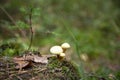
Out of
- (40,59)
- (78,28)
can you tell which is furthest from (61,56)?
(78,28)

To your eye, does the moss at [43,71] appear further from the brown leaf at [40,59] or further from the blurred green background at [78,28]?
the blurred green background at [78,28]

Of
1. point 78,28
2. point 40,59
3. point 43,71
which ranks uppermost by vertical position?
point 78,28

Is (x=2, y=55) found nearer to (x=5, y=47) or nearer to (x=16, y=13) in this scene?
(x=5, y=47)

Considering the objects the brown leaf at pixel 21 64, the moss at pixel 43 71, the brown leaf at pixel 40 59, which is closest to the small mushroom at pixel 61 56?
the moss at pixel 43 71

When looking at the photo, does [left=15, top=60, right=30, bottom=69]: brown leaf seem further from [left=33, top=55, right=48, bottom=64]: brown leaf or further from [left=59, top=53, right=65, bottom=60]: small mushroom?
[left=59, top=53, right=65, bottom=60]: small mushroom

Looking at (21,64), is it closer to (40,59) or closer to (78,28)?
(40,59)

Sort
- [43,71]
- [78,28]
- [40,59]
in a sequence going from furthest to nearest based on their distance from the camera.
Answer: [78,28], [40,59], [43,71]

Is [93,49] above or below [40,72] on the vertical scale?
above

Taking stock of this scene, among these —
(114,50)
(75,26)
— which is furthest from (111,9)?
(114,50)

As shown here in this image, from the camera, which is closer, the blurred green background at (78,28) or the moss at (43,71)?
the moss at (43,71)
